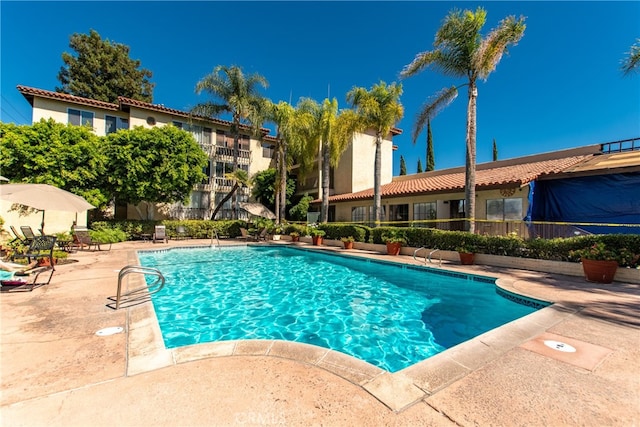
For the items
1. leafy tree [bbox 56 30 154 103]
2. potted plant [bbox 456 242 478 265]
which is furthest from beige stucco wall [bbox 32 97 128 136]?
potted plant [bbox 456 242 478 265]

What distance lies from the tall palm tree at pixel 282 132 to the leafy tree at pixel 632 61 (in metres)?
17.2

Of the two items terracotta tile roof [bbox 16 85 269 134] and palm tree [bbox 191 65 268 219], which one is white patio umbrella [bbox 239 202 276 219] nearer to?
palm tree [bbox 191 65 268 219]

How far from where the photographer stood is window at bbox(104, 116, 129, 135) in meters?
24.6

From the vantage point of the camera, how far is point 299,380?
2.98m

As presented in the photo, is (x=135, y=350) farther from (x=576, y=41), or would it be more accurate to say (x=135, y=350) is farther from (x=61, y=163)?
(x=61, y=163)

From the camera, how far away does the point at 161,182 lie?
20781 mm

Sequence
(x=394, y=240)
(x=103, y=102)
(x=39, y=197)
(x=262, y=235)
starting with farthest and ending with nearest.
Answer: (x=103, y=102), (x=262, y=235), (x=394, y=240), (x=39, y=197)

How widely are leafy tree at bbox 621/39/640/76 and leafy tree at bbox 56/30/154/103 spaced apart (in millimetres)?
42156

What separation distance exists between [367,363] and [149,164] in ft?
72.1

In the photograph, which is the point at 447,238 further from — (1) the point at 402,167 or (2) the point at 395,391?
(1) the point at 402,167

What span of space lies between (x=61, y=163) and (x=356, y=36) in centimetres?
2065

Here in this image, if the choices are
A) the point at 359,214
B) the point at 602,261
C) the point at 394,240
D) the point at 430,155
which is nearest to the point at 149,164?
the point at 359,214

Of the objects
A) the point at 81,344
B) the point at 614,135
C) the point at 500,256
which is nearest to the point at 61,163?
the point at 81,344

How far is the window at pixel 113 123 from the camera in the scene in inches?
969
